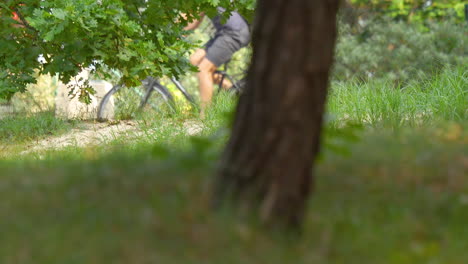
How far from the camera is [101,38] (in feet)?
19.8

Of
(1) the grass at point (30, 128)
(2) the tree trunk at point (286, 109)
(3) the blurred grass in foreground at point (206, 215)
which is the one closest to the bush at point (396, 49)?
(1) the grass at point (30, 128)

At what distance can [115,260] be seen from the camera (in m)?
2.12

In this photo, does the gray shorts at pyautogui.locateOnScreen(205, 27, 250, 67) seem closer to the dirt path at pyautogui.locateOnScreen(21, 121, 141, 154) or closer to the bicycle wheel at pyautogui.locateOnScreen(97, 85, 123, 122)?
the bicycle wheel at pyautogui.locateOnScreen(97, 85, 123, 122)

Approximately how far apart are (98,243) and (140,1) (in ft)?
15.0

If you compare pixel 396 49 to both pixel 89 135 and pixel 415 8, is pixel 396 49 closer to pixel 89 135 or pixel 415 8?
pixel 415 8

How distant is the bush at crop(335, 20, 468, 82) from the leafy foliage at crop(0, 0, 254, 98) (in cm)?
555

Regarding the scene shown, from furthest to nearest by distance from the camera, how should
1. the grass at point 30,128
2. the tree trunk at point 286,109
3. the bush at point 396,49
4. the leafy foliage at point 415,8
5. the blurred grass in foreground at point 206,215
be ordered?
the leafy foliage at point 415,8, the bush at point 396,49, the grass at point 30,128, the tree trunk at point 286,109, the blurred grass in foreground at point 206,215

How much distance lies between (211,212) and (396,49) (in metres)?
10.1

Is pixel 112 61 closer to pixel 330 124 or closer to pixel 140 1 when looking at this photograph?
pixel 140 1

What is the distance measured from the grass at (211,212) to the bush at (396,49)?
8512mm

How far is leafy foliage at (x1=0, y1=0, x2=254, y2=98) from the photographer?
5.61 meters

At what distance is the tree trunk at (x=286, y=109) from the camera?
90.3 inches

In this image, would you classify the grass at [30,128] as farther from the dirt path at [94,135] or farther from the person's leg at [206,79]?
the person's leg at [206,79]

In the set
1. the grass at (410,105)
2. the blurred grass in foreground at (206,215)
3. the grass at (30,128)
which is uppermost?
the grass at (410,105)
